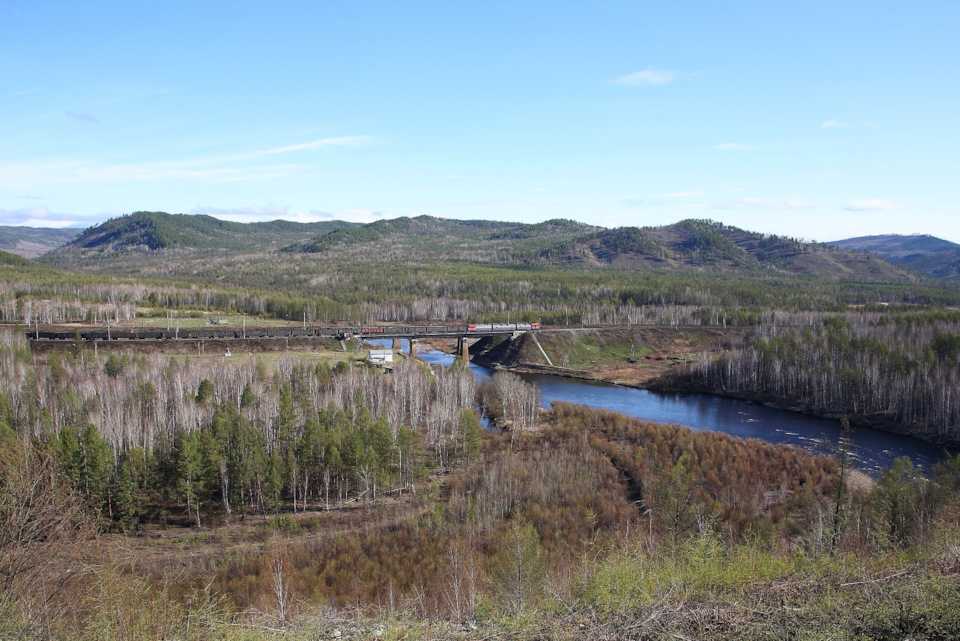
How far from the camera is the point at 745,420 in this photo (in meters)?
69.2

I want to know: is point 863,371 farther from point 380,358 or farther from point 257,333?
point 257,333

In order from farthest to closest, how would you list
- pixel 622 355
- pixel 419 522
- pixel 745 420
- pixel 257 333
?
pixel 622 355 < pixel 257 333 < pixel 745 420 < pixel 419 522

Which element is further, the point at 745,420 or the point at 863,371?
the point at 863,371

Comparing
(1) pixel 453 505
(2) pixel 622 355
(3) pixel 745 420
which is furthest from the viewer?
(2) pixel 622 355

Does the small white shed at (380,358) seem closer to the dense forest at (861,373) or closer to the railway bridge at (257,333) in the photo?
the railway bridge at (257,333)

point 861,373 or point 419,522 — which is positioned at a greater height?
point 861,373

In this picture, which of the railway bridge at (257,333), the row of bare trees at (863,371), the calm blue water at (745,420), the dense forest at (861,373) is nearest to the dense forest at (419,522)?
the calm blue water at (745,420)

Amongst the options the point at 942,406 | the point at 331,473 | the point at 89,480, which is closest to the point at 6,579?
the point at 89,480

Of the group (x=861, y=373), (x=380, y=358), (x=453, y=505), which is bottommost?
(x=453, y=505)

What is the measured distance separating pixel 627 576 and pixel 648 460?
2788 cm

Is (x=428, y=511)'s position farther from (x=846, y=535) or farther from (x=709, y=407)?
(x=709, y=407)

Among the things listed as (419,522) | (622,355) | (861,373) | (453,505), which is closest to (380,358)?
(622,355)

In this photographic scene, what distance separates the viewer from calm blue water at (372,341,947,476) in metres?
56.0

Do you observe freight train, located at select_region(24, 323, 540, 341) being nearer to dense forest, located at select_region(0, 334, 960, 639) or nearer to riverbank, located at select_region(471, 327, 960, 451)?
riverbank, located at select_region(471, 327, 960, 451)
